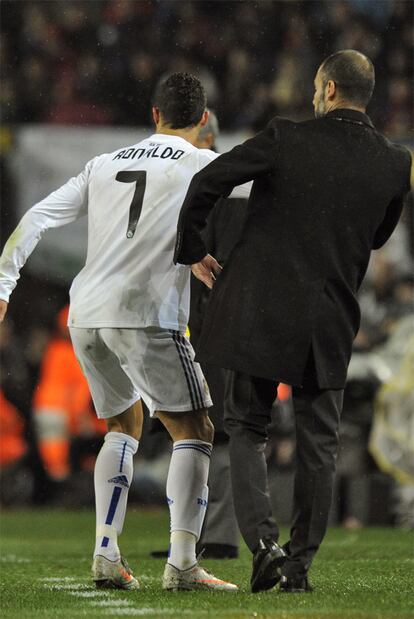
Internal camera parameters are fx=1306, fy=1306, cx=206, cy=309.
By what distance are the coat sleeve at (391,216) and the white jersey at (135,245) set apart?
68 cm

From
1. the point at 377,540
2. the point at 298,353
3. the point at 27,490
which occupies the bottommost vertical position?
the point at 27,490

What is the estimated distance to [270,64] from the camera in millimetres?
13719

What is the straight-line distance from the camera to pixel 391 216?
4.48 m

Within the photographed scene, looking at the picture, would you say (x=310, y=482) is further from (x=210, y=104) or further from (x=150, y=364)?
(x=210, y=104)

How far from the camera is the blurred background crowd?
32.1 ft

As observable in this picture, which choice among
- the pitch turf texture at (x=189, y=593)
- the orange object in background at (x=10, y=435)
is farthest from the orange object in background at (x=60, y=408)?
the pitch turf texture at (x=189, y=593)

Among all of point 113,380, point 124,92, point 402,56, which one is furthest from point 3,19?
point 113,380

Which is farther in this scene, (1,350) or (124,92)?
(124,92)

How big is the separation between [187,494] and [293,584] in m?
0.55

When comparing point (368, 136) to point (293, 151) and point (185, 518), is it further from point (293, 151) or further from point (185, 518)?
point (185, 518)

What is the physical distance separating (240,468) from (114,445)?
652mm

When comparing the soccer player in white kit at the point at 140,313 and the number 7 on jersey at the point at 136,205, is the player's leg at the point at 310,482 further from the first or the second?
the number 7 on jersey at the point at 136,205

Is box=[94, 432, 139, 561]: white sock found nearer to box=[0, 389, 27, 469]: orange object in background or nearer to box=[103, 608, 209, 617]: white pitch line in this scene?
box=[103, 608, 209, 617]: white pitch line

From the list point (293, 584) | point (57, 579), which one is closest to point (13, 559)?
point (57, 579)
